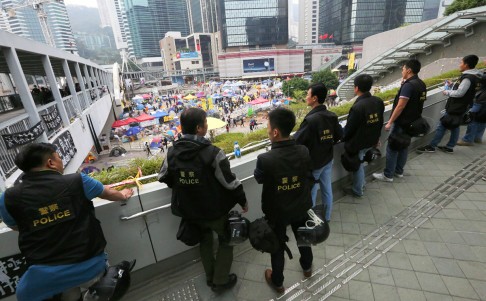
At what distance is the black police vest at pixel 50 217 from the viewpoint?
1469 millimetres

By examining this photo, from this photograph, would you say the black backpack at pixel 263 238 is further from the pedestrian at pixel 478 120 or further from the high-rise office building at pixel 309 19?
the high-rise office building at pixel 309 19

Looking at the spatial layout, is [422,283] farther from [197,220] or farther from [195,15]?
[195,15]

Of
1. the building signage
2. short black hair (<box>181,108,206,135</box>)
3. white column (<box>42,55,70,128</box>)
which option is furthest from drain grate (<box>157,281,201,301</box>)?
the building signage

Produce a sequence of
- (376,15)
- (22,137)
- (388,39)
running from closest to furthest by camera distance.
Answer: (22,137) → (388,39) → (376,15)

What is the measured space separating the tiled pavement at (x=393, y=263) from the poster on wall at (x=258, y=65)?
2729 inches

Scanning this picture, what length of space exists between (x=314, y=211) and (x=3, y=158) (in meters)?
7.10

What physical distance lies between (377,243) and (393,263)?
304mm

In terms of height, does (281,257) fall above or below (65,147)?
above

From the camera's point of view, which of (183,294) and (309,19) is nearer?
(183,294)

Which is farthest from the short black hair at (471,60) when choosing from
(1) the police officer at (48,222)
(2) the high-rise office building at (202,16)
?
(2) the high-rise office building at (202,16)

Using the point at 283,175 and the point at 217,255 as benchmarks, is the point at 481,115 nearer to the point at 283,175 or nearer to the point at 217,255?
the point at 283,175

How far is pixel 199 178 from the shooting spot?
6.44 ft

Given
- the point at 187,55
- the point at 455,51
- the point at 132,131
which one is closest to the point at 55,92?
the point at 132,131

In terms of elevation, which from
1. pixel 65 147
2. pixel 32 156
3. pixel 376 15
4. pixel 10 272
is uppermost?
pixel 376 15
